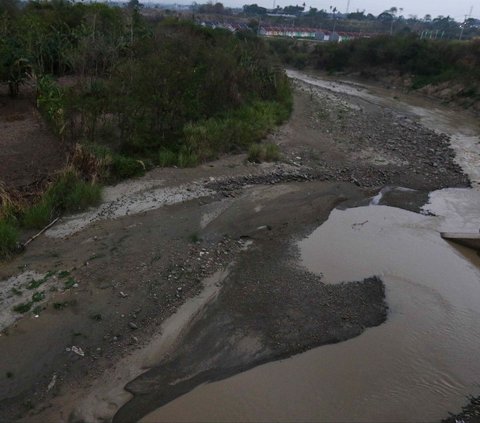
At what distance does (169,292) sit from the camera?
28.1 feet

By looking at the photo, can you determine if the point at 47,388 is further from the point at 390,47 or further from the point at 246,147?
the point at 390,47

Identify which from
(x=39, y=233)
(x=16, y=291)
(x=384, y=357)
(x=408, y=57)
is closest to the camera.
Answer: (x=384, y=357)

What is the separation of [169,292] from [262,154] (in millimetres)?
8252

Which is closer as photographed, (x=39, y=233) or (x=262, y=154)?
(x=39, y=233)

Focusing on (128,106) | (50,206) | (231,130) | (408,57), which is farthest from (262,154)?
(408,57)

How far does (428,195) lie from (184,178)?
7897 mm

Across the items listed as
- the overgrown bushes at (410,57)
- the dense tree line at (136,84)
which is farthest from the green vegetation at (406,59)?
the dense tree line at (136,84)

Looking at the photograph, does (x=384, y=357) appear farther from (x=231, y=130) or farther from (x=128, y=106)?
(x=231, y=130)

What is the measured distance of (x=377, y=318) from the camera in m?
8.51

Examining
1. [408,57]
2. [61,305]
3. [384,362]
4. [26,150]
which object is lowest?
[384,362]

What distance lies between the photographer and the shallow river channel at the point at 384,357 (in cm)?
653

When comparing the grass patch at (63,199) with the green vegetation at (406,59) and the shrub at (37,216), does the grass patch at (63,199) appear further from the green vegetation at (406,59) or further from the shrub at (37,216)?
the green vegetation at (406,59)

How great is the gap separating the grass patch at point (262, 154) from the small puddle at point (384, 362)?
502 cm

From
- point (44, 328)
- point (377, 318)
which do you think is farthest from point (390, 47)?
point (44, 328)
